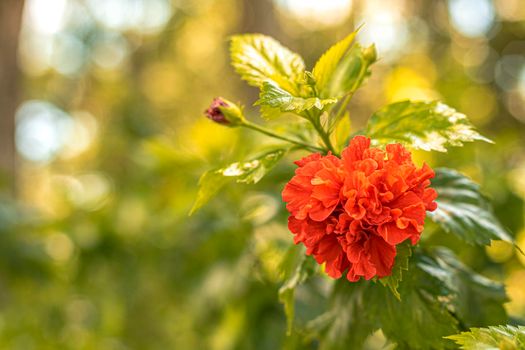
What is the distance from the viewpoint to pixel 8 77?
4.21 meters

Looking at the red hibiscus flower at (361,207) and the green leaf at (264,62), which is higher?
the green leaf at (264,62)

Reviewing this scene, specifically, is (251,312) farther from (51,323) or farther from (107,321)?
(107,321)

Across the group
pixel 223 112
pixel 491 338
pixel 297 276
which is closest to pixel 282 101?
pixel 223 112

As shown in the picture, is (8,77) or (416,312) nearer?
(416,312)

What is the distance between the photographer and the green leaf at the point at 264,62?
93cm

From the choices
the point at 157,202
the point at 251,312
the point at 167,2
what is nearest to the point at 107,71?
the point at 167,2

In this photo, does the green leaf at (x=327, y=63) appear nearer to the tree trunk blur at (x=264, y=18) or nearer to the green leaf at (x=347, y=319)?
the green leaf at (x=347, y=319)

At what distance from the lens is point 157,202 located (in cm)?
241

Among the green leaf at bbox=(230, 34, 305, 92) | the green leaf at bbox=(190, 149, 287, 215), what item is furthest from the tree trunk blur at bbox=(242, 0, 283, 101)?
the green leaf at bbox=(190, 149, 287, 215)

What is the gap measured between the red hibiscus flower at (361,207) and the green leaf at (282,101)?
8cm

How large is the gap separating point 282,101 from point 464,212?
35cm

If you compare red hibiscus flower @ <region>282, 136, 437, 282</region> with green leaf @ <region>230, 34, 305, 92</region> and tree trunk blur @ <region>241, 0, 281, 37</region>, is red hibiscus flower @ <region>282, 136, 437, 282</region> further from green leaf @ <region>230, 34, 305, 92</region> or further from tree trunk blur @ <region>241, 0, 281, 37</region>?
tree trunk blur @ <region>241, 0, 281, 37</region>

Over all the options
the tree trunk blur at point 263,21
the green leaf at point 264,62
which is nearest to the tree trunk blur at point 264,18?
the tree trunk blur at point 263,21

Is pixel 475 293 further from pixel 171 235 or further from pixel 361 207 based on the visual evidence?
→ pixel 171 235
